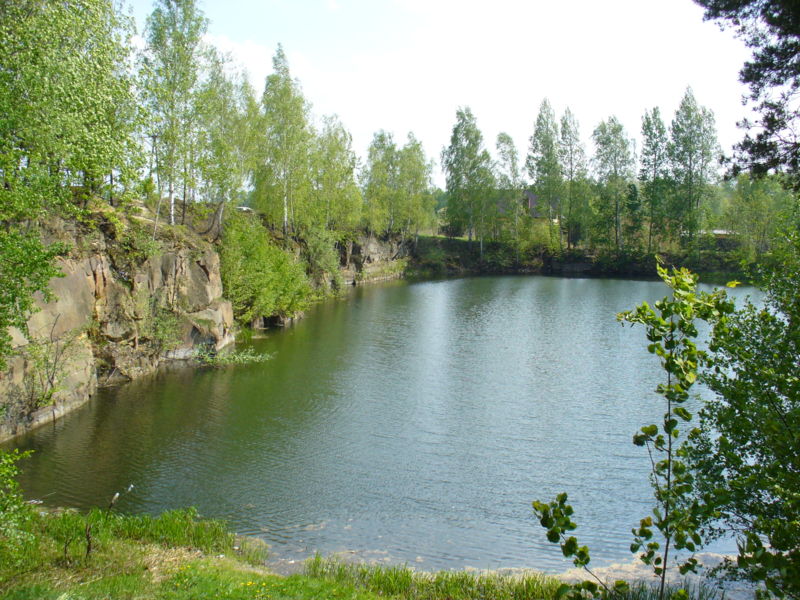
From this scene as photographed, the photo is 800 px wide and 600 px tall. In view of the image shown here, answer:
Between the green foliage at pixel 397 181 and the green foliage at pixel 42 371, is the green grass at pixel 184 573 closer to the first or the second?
the green foliage at pixel 42 371

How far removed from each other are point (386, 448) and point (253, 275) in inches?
737

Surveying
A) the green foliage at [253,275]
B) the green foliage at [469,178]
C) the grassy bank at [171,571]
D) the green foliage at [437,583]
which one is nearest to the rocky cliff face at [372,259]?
the green foliage at [469,178]

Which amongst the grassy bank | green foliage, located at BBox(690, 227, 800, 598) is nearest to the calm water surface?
the grassy bank

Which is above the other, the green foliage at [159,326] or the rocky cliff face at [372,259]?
the rocky cliff face at [372,259]

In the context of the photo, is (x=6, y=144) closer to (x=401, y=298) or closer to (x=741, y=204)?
(x=401, y=298)

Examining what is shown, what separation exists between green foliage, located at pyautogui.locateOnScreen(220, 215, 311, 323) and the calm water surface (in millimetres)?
3850

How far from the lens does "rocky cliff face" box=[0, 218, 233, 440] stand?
1773 centimetres

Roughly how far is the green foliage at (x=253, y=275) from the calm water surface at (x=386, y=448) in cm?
385

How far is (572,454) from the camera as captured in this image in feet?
52.5

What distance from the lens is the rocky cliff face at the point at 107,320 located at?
1773 centimetres

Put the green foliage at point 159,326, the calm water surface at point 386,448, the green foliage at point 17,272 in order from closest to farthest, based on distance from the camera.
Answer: the green foliage at point 17,272, the calm water surface at point 386,448, the green foliage at point 159,326

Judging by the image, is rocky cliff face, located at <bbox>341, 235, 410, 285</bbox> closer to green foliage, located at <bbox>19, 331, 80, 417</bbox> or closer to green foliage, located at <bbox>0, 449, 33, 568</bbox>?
green foliage, located at <bbox>19, 331, 80, 417</bbox>

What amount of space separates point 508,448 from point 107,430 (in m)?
11.9

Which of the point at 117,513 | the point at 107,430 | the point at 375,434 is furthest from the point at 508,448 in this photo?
the point at 107,430
